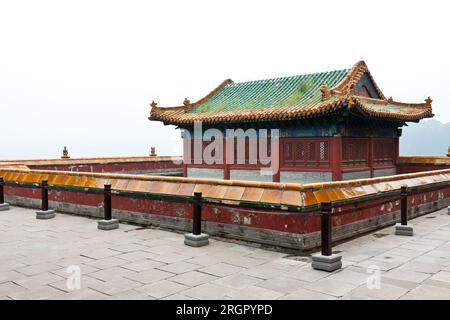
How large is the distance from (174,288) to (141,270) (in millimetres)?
1041

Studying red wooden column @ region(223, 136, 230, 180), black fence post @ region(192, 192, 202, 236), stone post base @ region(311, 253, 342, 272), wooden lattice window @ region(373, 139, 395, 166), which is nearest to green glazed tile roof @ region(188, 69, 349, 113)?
red wooden column @ region(223, 136, 230, 180)

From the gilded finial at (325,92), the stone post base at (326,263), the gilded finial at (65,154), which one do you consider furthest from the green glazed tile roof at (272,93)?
the stone post base at (326,263)

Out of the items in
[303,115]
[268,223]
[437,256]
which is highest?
[303,115]

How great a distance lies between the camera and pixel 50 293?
5.32 m

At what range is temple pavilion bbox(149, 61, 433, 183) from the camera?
14.4 metres

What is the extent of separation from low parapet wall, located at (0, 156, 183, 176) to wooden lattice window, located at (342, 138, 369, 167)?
1294cm

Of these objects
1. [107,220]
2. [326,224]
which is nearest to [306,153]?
[107,220]

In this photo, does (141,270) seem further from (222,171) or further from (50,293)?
(222,171)

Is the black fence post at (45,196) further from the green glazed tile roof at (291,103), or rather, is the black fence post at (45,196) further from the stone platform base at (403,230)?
the stone platform base at (403,230)

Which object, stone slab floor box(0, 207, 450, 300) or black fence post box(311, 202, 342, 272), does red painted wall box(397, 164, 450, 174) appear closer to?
stone slab floor box(0, 207, 450, 300)

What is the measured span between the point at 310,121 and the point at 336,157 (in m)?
1.63

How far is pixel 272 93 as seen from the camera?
17891mm
